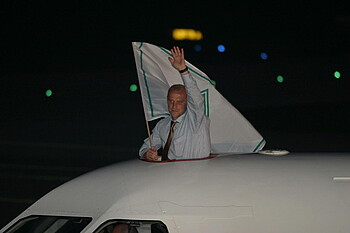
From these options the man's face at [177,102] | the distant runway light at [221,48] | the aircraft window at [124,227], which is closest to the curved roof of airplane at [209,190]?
the aircraft window at [124,227]

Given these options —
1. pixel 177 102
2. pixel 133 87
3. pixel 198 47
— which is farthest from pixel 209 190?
pixel 198 47

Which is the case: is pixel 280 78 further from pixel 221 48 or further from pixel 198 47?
pixel 198 47

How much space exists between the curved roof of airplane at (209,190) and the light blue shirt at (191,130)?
71 cm

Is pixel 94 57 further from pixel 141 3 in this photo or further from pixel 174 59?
pixel 174 59

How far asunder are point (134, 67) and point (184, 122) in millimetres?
17365

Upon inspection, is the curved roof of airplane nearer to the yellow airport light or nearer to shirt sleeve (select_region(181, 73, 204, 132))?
shirt sleeve (select_region(181, 73, 204, 132))

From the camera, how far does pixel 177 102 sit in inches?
195

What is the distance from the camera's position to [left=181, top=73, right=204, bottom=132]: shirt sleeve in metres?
4.82

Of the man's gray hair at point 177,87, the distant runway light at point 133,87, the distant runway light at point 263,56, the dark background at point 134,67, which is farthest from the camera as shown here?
the distant runway light at point 263,56

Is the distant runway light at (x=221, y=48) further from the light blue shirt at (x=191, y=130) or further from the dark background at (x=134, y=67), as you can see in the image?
the light blue shirt at (x=191, y=130)

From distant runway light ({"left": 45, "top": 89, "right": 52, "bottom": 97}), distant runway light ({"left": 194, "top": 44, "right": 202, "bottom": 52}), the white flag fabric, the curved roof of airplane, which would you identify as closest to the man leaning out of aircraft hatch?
the white flag fabric

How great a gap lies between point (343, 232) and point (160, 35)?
20669 mm

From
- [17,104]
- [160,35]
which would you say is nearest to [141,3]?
[160,35]

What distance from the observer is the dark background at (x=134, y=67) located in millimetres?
16812
